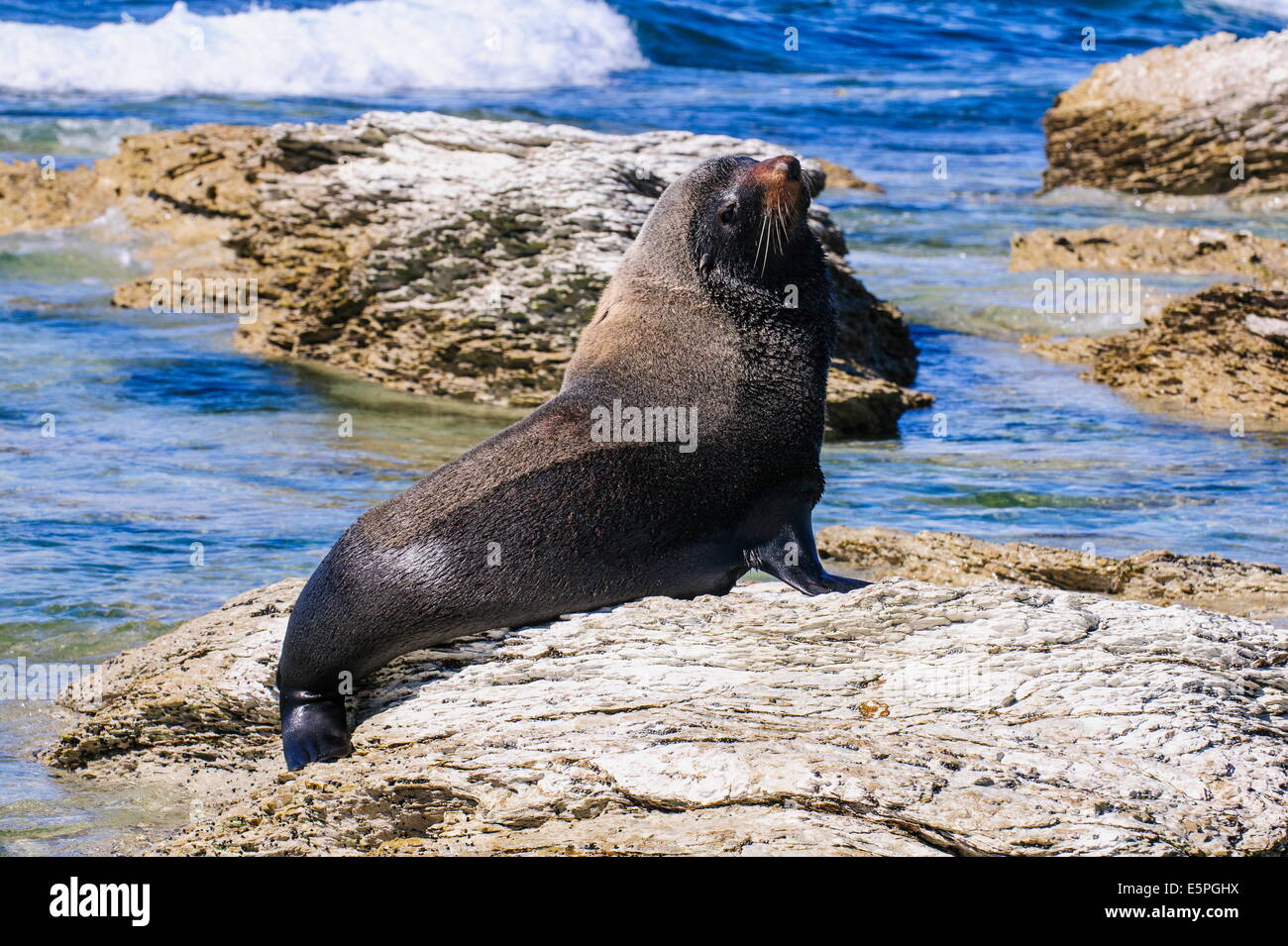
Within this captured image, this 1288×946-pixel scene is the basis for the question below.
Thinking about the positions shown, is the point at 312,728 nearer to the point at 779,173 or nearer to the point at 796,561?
the point at 796,561

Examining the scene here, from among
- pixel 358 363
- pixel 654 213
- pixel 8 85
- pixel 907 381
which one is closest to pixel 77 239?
pixel 358 363

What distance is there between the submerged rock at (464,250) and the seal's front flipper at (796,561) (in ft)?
16.3

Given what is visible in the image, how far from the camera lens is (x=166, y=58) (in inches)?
1196

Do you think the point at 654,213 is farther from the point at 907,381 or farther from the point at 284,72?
the point at 284,72

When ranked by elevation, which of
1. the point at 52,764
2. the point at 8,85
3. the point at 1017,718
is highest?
the point at 8,85

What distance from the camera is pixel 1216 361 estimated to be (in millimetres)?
11633

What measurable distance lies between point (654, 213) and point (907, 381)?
6.35m

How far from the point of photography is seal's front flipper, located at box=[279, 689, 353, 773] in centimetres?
482

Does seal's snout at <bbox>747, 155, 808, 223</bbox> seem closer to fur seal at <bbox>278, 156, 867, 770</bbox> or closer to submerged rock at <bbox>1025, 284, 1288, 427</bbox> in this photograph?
fur seal at <bbox>278, 156, 867, 770</bbox>
